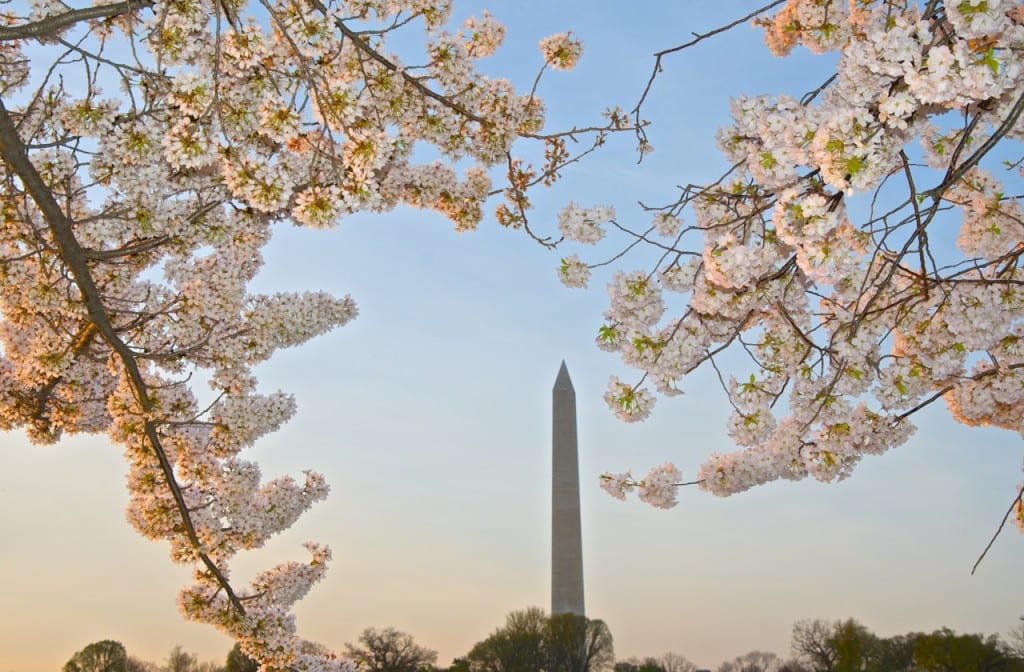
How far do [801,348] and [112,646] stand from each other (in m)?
38.1

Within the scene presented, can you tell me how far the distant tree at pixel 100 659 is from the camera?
1372 inches

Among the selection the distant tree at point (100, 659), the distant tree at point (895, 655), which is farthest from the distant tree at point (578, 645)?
the distant tree at point (100, 659)

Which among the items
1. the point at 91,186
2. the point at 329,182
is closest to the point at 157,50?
the point at 91,186

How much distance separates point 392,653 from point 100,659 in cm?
1228

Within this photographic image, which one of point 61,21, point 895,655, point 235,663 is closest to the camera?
point 61,21

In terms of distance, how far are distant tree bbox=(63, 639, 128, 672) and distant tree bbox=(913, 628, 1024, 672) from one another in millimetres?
32504

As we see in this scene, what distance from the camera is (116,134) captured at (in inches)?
156

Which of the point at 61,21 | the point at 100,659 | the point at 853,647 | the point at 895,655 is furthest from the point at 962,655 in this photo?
the point at 61,21

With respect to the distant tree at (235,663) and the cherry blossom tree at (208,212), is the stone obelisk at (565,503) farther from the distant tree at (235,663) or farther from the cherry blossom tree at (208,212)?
the cherry blossom tree at (208,212)

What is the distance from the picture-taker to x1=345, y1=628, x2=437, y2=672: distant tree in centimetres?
4022

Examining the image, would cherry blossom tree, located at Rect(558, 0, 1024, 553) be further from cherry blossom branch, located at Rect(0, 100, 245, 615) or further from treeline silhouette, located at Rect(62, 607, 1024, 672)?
treeline silhouette, located at Rect(62, 607, 1024, 672)

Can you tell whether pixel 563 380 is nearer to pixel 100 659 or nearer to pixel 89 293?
pixel 100 659

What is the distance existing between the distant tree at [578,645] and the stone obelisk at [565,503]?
80.1 inches

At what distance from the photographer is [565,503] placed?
94.9ft
